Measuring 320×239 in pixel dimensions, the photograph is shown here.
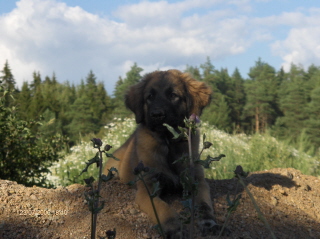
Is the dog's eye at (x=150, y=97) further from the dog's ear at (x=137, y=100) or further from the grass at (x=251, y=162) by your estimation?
the grass at (x=251, y=162)

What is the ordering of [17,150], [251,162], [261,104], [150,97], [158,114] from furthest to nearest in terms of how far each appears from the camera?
[261,104]
[251,162]
[17,150]
[150,97]
[158,114]

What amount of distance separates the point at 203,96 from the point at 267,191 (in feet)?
4.57

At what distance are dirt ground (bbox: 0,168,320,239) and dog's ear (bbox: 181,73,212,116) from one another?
100 centimetres

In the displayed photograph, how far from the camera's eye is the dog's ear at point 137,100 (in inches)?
164

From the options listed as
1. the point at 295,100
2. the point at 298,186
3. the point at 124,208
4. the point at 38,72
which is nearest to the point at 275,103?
the point at 295,100

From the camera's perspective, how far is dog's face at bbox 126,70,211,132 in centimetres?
373

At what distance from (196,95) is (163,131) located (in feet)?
2.28

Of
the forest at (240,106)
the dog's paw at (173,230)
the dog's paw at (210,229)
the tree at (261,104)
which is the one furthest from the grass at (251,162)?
the tree at (261,104)

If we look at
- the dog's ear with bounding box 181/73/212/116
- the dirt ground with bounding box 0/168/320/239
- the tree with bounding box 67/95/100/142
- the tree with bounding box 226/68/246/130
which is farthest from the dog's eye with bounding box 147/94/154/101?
the tree with bounding box 67/95/100/142

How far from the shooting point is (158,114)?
3.57 meters

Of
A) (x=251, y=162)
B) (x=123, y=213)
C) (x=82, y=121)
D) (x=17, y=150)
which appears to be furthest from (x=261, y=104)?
(x=123, y=213)

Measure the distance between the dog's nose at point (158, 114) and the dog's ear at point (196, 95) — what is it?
0.52m

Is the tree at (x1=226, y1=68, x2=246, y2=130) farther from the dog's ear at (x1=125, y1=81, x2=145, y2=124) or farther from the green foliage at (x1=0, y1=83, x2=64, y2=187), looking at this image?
the dog's ear at (x1=125, y1=81, x2=145, y2=124)

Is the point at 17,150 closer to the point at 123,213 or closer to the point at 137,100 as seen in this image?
the point at 137,100
